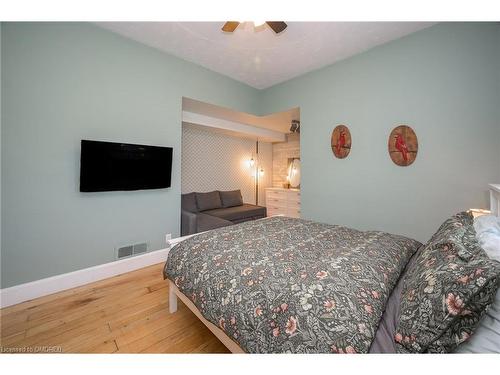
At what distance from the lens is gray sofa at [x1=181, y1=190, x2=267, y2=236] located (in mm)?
3107

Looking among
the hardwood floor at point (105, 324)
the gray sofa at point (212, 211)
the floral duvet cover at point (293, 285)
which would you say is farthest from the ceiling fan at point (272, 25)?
the hardwood floor at point (105, 324)

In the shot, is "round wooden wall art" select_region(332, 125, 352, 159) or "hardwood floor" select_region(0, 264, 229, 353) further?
"round wooden wall art" select_region(332, 125, 352, 159)

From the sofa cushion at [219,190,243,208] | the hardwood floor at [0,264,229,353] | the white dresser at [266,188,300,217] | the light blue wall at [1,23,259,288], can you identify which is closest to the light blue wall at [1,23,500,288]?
the light blue wall at [1,23,259,288]

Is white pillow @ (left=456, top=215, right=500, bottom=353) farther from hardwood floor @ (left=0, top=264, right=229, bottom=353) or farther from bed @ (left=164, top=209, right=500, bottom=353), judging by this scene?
hardwood floor @ (left=0, top=264, right=229, bottom=353)

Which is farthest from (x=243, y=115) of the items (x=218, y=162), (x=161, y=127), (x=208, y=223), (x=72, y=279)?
(x=72, y=279)

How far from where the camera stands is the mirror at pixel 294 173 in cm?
542

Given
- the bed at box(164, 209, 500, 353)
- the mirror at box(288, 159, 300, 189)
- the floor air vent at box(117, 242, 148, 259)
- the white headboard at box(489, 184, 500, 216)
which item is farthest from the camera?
the mirror at box(288, 159, 300, 189)

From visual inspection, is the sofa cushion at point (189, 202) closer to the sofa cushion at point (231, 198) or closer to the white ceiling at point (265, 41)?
the sofa cushion at point (231, 198)

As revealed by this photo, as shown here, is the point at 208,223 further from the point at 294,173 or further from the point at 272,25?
the point at 294,173

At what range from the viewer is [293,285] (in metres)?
0.91

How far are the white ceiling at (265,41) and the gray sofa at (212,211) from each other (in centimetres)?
233

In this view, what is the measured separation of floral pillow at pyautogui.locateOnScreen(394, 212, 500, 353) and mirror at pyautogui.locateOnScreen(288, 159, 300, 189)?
4.64 meters
